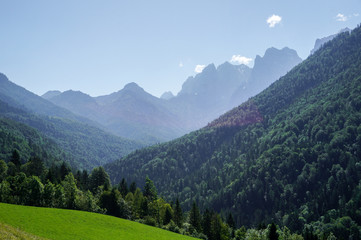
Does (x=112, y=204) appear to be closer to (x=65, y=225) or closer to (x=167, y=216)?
(x=167, y=216)

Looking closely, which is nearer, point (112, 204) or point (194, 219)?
point (112, 204)

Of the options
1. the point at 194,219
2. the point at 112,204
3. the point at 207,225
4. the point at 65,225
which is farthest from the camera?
the point at 194,219

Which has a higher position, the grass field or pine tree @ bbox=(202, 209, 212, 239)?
the grass field

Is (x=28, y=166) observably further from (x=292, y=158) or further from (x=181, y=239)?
(x=292, y=158)

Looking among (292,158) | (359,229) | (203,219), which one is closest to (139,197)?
(203,219)

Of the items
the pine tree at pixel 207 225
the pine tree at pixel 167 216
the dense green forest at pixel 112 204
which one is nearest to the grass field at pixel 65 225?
the dense green forest at pixel 112 204

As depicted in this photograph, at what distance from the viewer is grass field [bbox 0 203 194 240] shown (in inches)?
1839

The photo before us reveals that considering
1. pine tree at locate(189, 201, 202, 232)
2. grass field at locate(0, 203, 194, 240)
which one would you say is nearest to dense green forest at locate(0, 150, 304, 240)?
pine tree at locate(189, 201, 202, 232)

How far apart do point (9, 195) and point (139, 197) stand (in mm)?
42470

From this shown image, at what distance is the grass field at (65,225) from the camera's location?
4672 centimetres

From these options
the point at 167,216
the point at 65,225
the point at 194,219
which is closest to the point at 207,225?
the point at 194,219

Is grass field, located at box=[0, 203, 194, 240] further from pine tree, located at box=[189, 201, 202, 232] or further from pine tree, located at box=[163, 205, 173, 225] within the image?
pine tree, located at box=[189, 201, 202, 232]

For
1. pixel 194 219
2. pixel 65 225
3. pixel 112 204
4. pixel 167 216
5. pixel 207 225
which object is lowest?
pixel 207 225

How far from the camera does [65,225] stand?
54.1 meters
